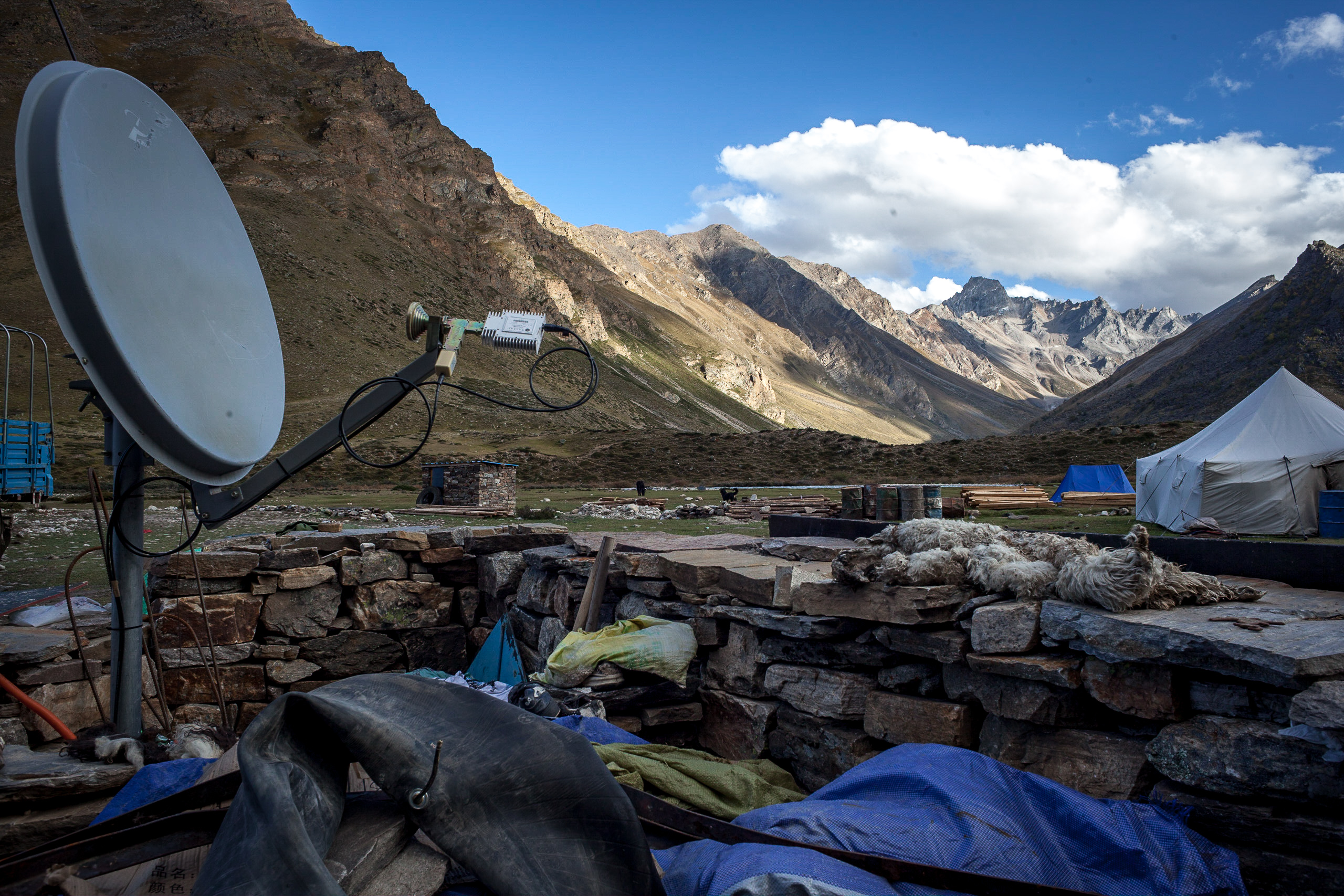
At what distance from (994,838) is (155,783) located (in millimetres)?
3427

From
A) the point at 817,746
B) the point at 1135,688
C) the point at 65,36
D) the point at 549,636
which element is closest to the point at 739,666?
the point at 817,746

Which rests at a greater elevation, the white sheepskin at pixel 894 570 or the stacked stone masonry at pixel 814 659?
the white sheepskin at pixel 894 570

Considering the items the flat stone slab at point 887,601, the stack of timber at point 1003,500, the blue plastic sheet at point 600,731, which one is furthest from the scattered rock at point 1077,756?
the stack of timber at point 1003,500

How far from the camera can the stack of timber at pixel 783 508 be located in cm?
1628

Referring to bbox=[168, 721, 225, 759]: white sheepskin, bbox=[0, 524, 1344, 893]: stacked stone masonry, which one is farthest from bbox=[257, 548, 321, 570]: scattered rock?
bbox=[168, 721, 225, 759]: white sheepskin

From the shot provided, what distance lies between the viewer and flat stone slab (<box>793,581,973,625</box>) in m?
3.47

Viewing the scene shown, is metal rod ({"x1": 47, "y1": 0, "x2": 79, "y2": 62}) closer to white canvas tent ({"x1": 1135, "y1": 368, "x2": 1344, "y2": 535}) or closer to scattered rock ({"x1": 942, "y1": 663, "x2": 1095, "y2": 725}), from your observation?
scattered rock ({"x1": 942, "y1": 663, "x2": 1095, "y2": 725})

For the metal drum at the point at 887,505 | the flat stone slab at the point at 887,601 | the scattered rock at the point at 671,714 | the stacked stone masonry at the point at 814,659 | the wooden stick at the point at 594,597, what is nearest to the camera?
the stacked stone masonry at the point at 814,659

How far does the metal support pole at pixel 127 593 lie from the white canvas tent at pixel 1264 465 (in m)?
17.0

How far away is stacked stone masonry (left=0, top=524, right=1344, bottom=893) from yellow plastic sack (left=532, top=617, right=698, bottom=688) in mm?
105

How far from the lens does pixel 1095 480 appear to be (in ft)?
69.9

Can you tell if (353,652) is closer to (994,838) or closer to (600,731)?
(600,731)

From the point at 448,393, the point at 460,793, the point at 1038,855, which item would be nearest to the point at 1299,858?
→ the point at 1038,855

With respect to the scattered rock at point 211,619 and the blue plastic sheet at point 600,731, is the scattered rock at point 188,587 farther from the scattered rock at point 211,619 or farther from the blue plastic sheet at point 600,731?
the blue plastic sheet at point 600,731
